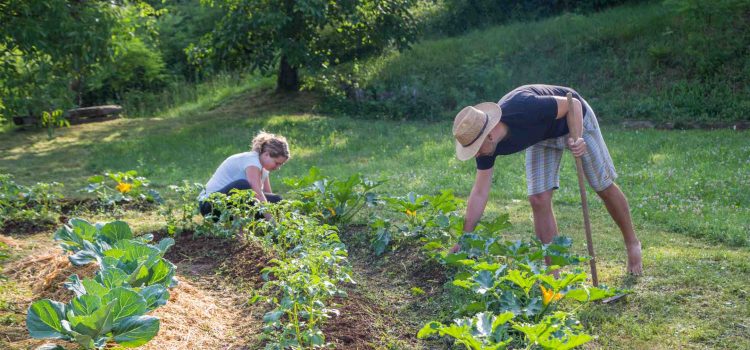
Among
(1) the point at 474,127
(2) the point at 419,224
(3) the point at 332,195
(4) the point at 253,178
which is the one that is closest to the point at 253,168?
(4) the point at 253,178

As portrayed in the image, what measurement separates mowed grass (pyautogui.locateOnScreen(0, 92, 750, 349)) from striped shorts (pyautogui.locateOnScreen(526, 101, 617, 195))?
2.44 ft

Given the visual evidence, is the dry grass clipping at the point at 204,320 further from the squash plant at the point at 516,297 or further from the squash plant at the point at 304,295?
the squash plant at the point at 516,297

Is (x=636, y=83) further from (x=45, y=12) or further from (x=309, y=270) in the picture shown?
(x=309, y=270)

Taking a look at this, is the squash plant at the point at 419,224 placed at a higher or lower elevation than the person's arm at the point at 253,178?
lower

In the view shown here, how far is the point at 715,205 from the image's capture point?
7.55 meters

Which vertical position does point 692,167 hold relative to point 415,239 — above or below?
below

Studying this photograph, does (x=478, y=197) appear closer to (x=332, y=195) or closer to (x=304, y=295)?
(x=304, y=295)

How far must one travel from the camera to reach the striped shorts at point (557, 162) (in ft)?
17.5

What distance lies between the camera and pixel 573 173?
366 inches

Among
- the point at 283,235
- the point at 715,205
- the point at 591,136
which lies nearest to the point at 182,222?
the point at 283,235

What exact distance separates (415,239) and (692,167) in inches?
181

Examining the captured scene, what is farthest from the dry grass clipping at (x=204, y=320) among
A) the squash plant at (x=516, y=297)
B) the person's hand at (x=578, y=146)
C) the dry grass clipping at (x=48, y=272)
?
the person's hand at (x=578, y=146)

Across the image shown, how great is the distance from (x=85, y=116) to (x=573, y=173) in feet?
32.2

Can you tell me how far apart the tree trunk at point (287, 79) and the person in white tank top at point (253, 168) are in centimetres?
895
